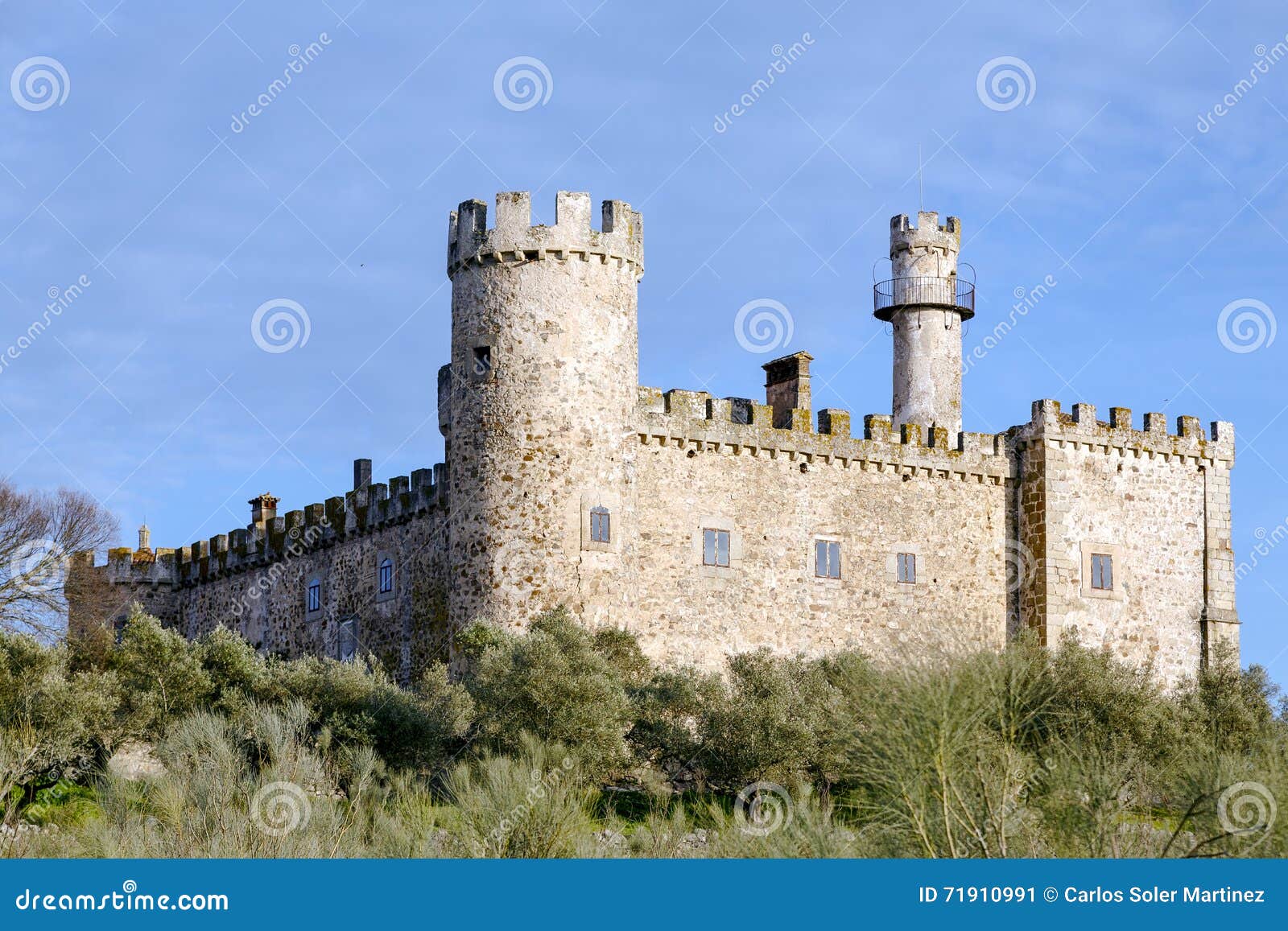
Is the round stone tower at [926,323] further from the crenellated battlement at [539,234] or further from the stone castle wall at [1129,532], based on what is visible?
the crenellated battlement at [539,234]

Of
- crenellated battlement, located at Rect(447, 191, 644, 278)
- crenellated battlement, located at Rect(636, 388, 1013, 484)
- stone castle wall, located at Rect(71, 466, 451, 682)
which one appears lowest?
stone castle wall, located at Rect(71, 466, 451, 682)

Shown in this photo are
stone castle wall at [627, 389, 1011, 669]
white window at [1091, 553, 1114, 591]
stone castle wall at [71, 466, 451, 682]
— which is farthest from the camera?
white window at [1091, 553, 1114, 591]

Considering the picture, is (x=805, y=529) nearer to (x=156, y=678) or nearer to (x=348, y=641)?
(x=348, y=641)

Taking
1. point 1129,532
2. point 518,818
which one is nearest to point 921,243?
point 1129,532

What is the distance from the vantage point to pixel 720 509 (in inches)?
1406

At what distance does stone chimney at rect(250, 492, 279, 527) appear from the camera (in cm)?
4650

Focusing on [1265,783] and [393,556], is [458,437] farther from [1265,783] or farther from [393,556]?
[1265,783]

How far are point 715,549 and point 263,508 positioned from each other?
1589 cm

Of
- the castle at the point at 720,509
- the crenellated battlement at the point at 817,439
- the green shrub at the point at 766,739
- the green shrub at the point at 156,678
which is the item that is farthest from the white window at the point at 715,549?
the green shrub at the point at 156,678

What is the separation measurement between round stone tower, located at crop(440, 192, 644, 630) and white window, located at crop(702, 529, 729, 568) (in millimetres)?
1852

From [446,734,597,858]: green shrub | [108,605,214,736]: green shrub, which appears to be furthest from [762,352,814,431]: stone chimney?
[446,734,597,858]: green shrub

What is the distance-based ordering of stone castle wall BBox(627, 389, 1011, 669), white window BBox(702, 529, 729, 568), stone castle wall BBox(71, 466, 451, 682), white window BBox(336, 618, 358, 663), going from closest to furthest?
stone castle wall BBox(627, 389, 1011, 669) < white window BBox(702, 529, 729, 568) < stone castle wall BBox(71, 466, 451, 682) < white window BBox(336, 618, 358, 663)

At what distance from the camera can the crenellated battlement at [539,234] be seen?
33375mm

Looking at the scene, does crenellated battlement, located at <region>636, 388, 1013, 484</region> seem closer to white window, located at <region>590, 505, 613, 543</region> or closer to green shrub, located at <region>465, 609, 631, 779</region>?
white window, located at <region>590, 505, 613, 543</region>
